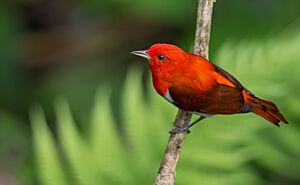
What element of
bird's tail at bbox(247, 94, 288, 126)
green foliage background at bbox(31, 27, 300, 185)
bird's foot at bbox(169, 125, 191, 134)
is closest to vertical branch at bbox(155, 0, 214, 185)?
bird's foot at bbox(169, 125, 191, 134)

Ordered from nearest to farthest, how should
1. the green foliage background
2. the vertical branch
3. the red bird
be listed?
the vertical branch → the red bird → the green foliage background

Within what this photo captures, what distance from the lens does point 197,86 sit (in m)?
2.18

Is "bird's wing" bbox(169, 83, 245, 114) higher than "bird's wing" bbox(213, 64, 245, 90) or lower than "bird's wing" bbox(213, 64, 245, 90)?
lower

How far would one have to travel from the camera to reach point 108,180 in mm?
2750

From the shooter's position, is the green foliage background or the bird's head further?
the green foliage background

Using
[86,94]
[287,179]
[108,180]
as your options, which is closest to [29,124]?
[86,94]

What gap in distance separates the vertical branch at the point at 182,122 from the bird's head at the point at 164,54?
8cm

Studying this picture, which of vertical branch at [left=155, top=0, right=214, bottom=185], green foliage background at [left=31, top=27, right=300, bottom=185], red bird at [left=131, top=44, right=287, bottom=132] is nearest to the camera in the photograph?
vertical branch at [left=155, top=0, right=214, bottom=185]

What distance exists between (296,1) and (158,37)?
0.95 meters

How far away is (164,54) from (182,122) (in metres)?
0.24

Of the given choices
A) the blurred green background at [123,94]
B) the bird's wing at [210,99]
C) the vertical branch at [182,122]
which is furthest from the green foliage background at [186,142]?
the bird's wing at [210,99]

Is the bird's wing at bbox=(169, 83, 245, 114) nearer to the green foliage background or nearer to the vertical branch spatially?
the vertical branch

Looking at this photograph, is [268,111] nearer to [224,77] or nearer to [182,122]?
[224,77]

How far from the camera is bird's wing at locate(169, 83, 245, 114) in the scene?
7.19 ft
